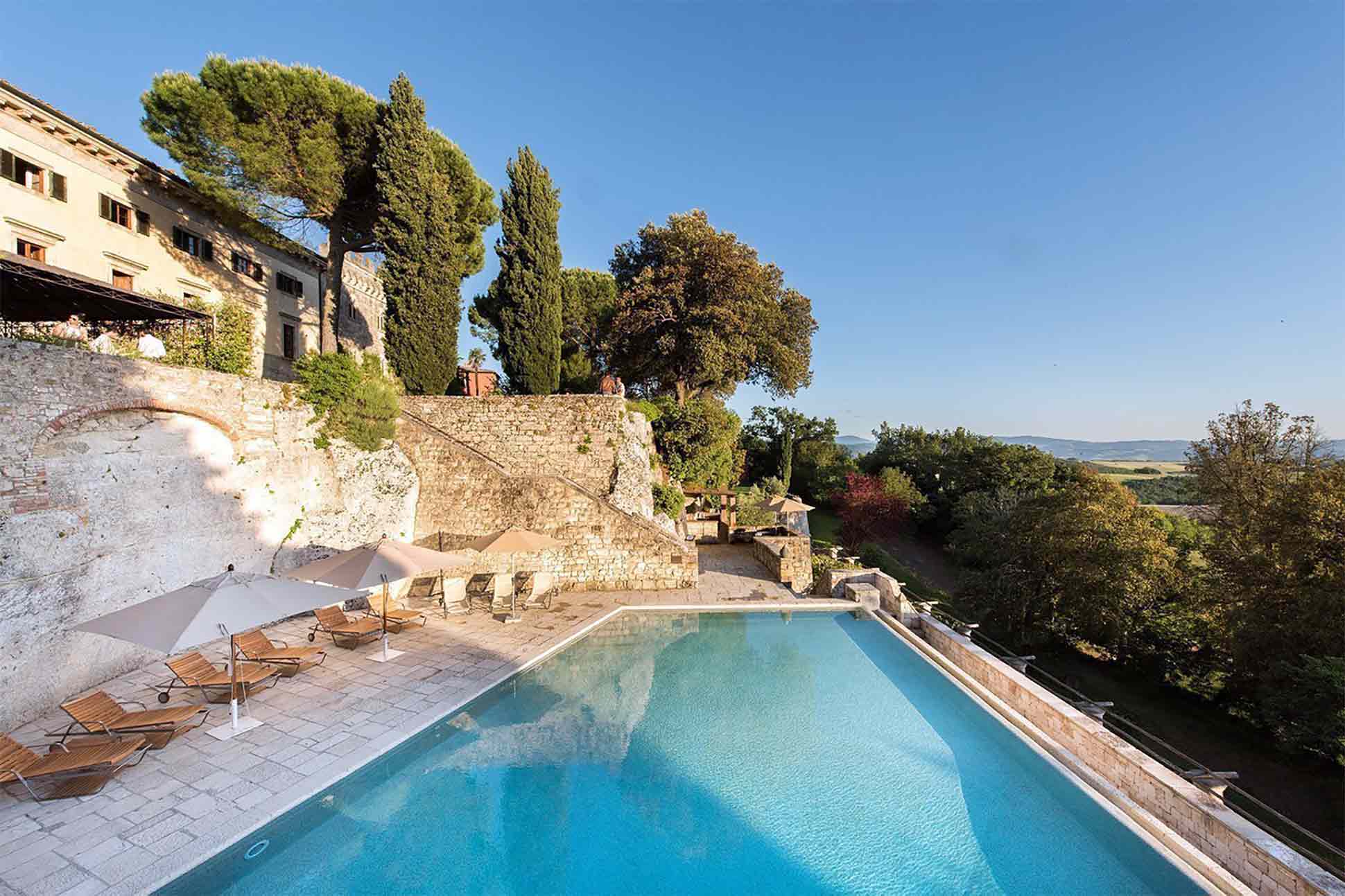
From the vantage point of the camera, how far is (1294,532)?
1098 cm

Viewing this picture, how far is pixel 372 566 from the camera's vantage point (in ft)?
28.9

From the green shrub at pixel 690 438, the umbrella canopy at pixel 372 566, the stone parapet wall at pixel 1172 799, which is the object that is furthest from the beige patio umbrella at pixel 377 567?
the green shrub at pixel 690 438

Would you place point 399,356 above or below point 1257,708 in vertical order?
above

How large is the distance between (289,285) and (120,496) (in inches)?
667

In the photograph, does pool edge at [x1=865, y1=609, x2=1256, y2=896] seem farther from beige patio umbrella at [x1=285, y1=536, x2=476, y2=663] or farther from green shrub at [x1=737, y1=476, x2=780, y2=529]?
green shrub at [x1=737, y1=476, x2=780, y2=529]

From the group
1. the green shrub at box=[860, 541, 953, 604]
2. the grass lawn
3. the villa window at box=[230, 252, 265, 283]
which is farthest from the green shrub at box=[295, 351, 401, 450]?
the grass lawn

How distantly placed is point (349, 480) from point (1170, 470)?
250ft

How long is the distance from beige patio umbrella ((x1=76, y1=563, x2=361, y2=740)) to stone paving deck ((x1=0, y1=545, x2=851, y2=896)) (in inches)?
26.9

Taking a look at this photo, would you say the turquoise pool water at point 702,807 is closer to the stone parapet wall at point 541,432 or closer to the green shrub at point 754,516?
the stone parapet wall at point 541,432

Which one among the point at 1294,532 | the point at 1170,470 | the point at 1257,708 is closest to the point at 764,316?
the point at 1294,532

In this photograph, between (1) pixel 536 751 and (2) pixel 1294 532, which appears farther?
(2) pixel 1294 532

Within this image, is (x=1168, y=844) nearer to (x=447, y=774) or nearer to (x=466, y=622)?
(x=447, y=774)

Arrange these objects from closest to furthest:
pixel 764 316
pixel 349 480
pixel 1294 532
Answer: pixel 1294 532 → pixel 349 480 → pixel 764 316

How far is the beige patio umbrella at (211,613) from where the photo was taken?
18.8 ft
